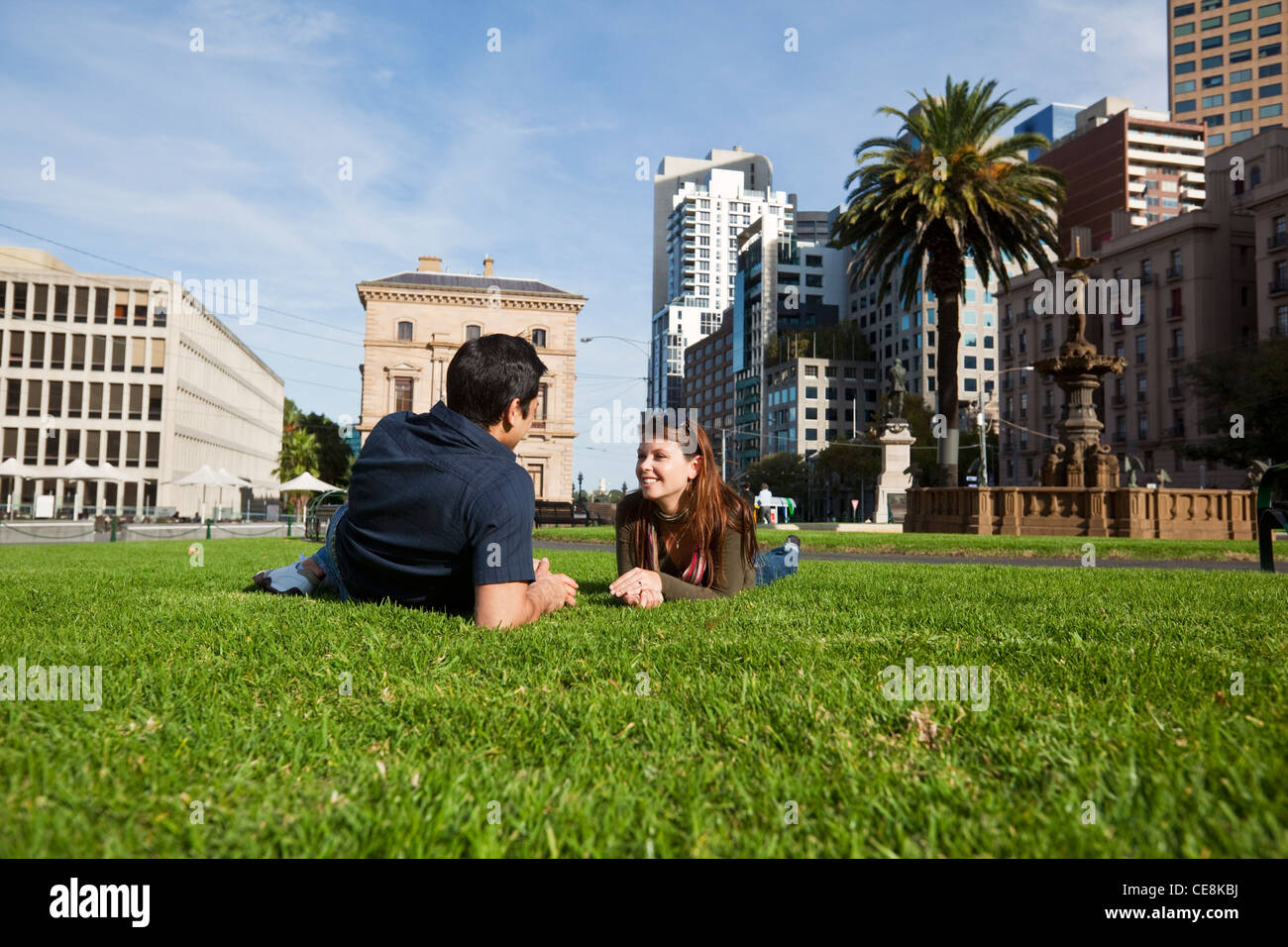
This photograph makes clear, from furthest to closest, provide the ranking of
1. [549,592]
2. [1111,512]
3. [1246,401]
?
[1246,401] < [1111,512] < [549,592]

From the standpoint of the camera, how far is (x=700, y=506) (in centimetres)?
436

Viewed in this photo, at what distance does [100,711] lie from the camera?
7.29 ft

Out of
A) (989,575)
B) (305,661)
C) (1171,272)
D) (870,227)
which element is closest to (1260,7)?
(1171,272)

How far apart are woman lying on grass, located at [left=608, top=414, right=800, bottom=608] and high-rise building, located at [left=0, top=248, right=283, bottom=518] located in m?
63.5

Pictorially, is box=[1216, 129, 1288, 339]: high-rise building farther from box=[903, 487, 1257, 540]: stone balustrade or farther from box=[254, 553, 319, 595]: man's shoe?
box=[254, 553, 319, 595]: man's shoe

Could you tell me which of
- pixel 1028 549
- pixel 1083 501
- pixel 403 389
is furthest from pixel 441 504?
pixel 403 389

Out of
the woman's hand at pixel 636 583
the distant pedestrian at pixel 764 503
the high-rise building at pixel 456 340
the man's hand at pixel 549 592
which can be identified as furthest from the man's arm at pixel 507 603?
the high-rise building at pixel 456 340

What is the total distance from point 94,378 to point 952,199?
60459mm

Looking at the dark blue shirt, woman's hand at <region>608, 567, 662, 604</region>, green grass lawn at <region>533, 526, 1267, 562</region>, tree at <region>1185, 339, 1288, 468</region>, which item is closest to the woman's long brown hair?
woman's hand at <region>608, 567, 662, 604</region>

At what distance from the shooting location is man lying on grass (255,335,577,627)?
3207 mm

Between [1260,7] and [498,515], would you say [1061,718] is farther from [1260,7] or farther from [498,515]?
[1260,7]

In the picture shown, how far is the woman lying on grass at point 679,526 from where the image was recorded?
423 centimetres

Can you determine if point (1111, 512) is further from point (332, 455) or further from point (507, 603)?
point (332, 455)
